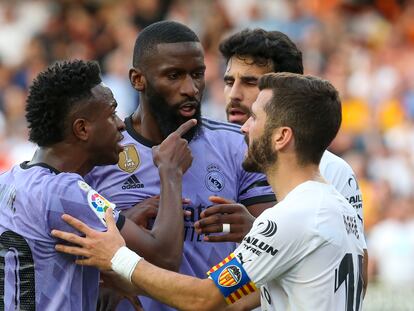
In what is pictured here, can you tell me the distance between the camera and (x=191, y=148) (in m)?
6.23

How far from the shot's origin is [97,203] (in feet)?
17.3

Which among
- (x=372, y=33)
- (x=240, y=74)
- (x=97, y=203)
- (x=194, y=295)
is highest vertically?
(x=372, y=33)

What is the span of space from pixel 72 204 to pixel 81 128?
45 cm

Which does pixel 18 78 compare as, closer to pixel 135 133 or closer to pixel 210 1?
pixel 210 1

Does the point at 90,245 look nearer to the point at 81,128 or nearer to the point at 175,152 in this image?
the point at 81,128

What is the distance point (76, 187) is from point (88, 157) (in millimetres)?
340

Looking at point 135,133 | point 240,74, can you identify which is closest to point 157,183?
point 135,133

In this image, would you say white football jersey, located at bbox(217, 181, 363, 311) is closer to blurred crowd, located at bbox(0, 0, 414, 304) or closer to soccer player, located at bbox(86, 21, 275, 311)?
soccer player, located at bbox(86, 21, 275, 311)

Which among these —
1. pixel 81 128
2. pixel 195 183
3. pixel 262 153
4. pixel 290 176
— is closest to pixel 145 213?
pixel 195 183

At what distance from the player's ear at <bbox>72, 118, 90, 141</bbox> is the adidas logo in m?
0.72

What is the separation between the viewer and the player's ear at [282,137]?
16.7 ft

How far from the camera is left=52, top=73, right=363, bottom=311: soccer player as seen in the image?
16.0 feet

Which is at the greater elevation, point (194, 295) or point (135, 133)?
point (135, 133)

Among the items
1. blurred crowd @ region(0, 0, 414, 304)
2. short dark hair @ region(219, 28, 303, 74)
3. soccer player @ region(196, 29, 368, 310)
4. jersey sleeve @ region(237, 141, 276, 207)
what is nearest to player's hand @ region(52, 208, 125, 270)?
jersey sleeve @ region(237, 141, 276, 207)
